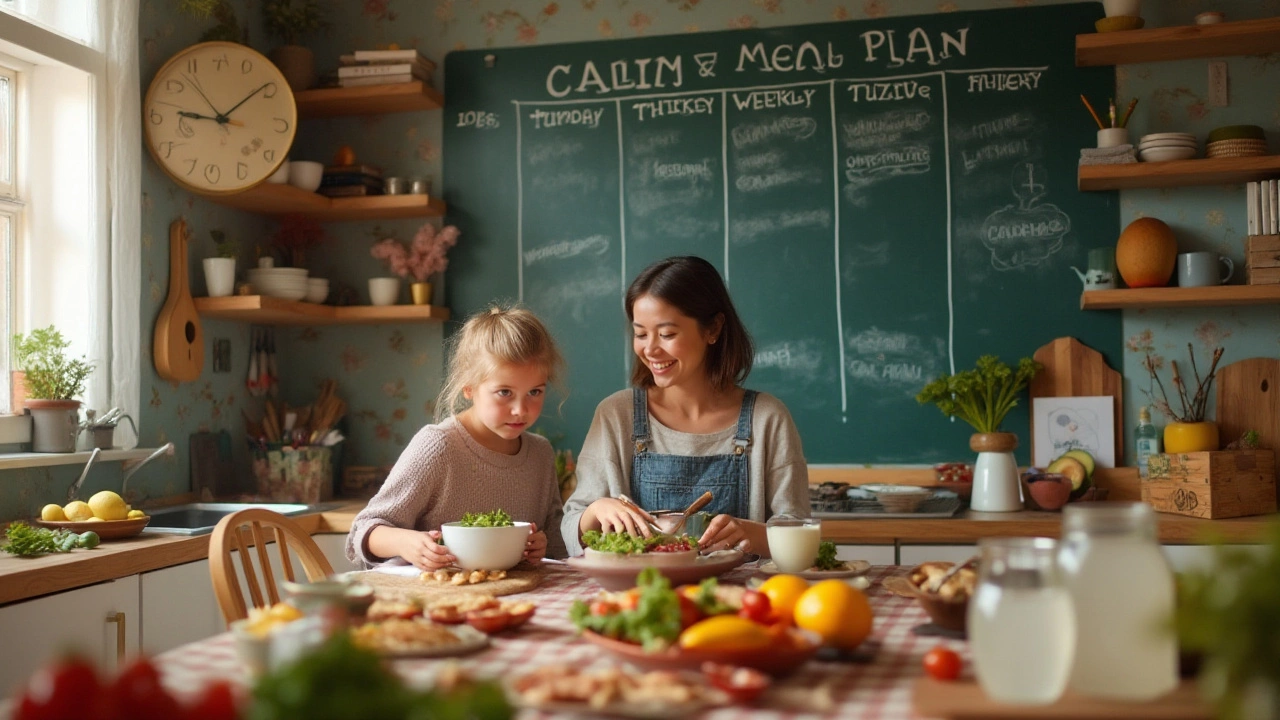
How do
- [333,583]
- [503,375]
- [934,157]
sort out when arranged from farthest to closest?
1. [934,157]
2. [503,375]
3. [333,583]

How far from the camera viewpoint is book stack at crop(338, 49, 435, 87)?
12.9ft

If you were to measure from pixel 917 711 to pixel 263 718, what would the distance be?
61cm

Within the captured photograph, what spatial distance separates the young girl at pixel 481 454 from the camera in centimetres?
226

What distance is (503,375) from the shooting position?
228 centimetres

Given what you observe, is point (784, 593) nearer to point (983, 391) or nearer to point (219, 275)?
point (983, 391)

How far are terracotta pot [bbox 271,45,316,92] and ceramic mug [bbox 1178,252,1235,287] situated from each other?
2.99 metres

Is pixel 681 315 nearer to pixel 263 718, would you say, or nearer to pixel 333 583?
pixel 333 583

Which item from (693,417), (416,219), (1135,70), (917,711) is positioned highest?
(1135,70)

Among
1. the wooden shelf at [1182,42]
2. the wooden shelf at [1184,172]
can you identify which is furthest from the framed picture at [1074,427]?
the wooden shelf at [1182,42]

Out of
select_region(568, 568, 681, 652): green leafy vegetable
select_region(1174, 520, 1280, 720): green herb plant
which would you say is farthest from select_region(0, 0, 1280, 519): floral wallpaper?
select_region(1174, 520, 1280, 720): green herb plant

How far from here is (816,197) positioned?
3871mm

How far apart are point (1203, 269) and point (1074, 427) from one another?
62cm

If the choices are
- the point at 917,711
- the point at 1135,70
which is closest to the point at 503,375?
the point at 917,711

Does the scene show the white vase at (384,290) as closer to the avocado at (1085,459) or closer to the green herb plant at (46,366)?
the green herb plant at (46,366)
